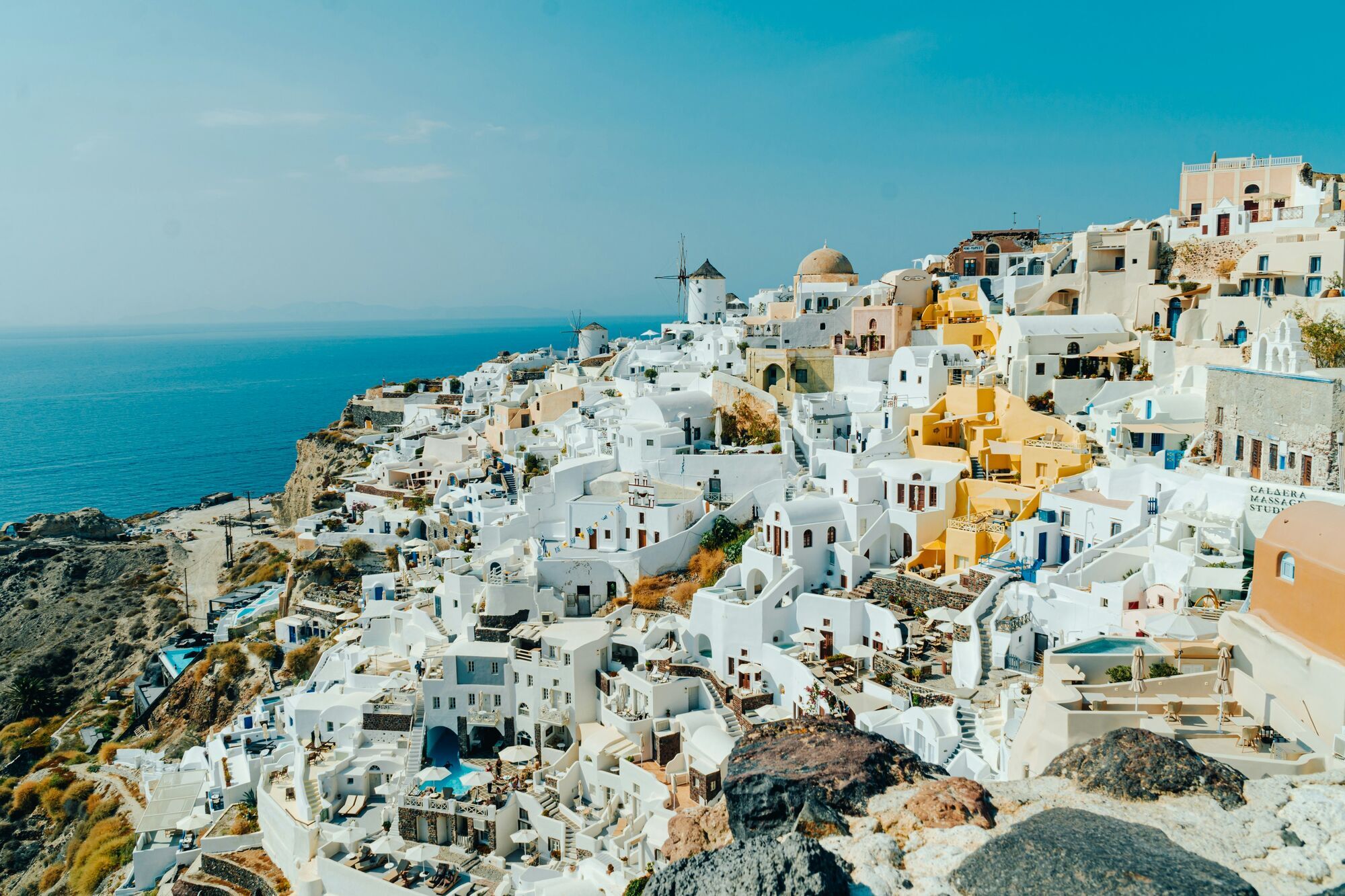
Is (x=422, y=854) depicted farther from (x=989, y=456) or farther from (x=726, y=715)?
(x=989, y=456)

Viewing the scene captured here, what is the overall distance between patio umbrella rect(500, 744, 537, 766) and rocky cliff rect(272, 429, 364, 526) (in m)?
31.3

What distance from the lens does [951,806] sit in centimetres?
688

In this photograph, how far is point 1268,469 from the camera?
19.7 metres

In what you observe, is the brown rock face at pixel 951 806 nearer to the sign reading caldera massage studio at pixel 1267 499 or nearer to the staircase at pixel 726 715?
the staircase at pixel 726 715

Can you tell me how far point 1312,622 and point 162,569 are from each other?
49.1m

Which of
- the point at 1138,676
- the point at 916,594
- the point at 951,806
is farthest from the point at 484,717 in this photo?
the point at 951,806

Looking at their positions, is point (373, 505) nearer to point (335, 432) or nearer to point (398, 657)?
point (398, 657)

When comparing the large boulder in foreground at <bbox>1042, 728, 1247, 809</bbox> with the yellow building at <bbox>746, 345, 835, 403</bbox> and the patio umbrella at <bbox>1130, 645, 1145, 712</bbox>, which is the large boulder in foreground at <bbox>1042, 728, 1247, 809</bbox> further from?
the yellow building at <bbox>746, 345, 835, 403</bbox>

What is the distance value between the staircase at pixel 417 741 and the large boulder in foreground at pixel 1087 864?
58.9 ft

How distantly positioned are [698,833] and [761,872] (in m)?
2.10

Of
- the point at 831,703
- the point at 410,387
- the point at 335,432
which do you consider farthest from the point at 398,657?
the point at 410,387

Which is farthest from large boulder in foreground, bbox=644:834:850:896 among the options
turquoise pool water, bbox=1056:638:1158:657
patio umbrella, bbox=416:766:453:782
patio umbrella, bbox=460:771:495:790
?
patio umbrella, bbox=416:766:453:782

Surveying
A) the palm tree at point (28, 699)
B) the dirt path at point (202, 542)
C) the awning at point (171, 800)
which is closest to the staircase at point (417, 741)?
the awning at point (171, 800)

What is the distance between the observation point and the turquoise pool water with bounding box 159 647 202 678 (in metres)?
34.0
